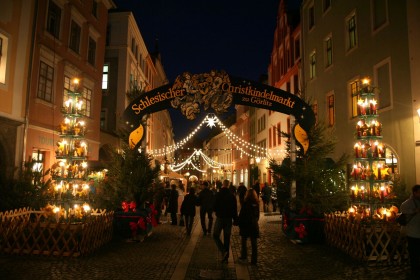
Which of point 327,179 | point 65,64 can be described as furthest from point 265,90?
point 65,64

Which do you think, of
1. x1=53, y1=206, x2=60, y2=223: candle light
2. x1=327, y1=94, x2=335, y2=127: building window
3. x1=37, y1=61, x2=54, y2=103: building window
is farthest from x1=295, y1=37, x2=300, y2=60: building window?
x1=53, y1=206, x2=60, y2=223: candle light

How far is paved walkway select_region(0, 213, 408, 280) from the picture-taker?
27.5 feet

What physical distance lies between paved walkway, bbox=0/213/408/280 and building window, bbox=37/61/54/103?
9607mm

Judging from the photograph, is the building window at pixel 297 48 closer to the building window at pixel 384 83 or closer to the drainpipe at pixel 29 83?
the building window at pixel 384 83

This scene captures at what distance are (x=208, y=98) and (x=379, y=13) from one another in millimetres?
8605

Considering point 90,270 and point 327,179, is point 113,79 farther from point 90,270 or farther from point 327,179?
point 90,270

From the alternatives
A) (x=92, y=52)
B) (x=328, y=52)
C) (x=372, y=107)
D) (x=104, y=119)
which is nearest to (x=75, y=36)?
(x=92, y=52)

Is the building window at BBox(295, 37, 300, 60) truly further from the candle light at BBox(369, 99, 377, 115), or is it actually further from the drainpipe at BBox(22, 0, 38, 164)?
the candle light at BBox(369, 99, 377, 115)

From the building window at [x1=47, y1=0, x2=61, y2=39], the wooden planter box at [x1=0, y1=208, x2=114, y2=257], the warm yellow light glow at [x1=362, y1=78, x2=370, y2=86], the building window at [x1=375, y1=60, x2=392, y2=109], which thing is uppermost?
the building window at [x1=47, y1=0, x2=61, y2=39]

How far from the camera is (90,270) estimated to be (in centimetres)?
869

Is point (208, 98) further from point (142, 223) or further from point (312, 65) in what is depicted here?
point (312, 65)

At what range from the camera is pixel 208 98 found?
46.6ft

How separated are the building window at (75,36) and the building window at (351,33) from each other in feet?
48.6

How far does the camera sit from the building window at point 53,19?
19234mm
